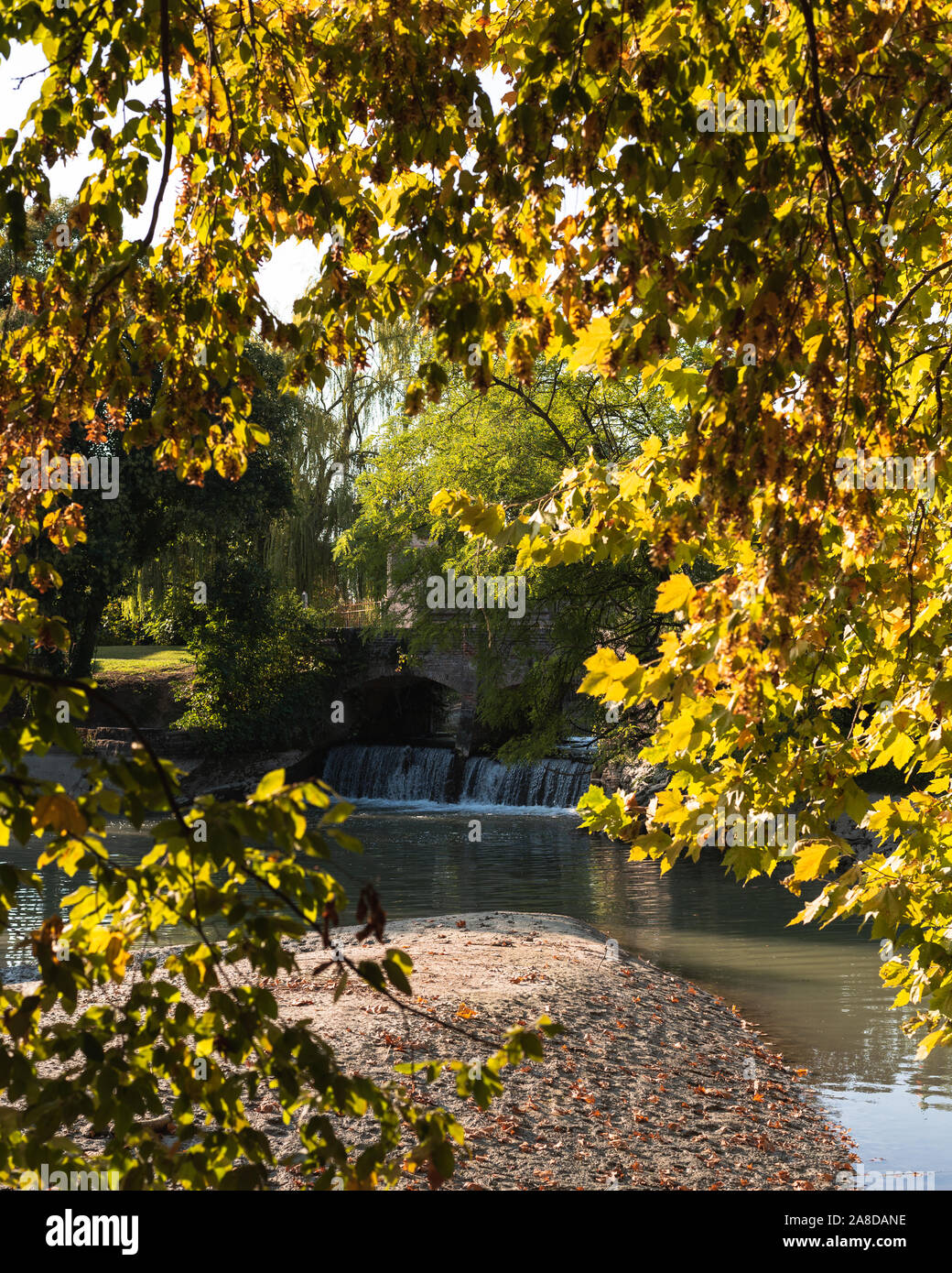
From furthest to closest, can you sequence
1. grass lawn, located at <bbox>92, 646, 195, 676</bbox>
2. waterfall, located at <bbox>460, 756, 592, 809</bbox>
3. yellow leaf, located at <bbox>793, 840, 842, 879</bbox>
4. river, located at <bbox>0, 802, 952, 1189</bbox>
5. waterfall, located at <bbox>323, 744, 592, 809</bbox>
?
grass lawn, located at <bbox>92, 646, 195, 676</bbox>, waterfall, located at <bbox>323, 744, 592, 809</bbox>, waterfall, located at <bbox>460, 756, 592, 809</bbox>, river, located at <bbox>0, 802, 952, 1189</bbox>, yellow leaf, located at <bbox>793, 840, 842, 879</bbox>

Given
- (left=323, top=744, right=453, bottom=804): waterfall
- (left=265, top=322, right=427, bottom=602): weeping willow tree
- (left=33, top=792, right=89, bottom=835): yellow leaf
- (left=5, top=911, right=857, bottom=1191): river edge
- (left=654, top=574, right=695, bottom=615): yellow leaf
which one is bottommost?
(left=323, top=744, right=453, bottom=804): waterfall

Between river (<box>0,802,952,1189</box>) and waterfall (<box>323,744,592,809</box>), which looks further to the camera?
waterfall (<box>323,744,592,809</box>)

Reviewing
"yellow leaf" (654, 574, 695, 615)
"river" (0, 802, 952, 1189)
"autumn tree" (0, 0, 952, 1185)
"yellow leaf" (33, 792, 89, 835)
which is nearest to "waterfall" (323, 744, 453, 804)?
"river" (0, 802, 952, 1189)

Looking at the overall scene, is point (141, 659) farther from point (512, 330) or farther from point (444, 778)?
point (512, 330)

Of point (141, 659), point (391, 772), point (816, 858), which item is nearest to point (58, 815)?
point (816, 858)

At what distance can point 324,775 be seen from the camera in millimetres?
31375

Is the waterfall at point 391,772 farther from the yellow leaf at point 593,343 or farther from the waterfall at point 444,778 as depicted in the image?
the yellow leaf at point 593,343

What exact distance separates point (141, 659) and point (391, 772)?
10088mm

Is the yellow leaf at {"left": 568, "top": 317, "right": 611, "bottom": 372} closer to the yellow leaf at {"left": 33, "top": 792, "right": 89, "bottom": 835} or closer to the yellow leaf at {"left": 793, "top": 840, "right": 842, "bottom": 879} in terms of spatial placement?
the yellow leaf at {"left": 793, "top": 840, "right": 842, "bottom": 879}

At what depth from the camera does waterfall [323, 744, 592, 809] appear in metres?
28.0

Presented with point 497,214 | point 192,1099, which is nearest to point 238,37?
point 497,214

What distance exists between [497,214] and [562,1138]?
5.32m

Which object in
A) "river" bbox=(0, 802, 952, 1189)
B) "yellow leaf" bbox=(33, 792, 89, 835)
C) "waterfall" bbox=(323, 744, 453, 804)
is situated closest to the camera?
"yellow leaf" bbox=(33, 792, 89, 835)

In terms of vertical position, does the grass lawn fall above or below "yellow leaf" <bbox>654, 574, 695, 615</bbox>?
below
